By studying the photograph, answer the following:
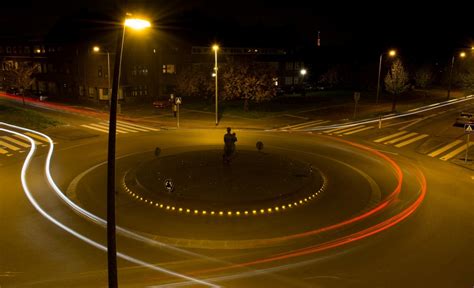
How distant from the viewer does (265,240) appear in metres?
13.1

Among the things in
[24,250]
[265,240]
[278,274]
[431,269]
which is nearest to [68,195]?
[24,250]

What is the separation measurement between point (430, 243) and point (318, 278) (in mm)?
4650

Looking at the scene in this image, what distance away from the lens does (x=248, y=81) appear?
4316 centimetres

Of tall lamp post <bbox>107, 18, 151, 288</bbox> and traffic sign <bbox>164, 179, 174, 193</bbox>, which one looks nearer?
tall lamp post <bbox>107, 18, 151, 288</bbox>

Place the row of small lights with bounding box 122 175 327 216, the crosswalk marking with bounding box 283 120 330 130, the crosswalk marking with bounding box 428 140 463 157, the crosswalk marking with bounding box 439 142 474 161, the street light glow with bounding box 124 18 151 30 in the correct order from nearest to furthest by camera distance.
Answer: the street light glow with bounding box 124 18 151 30
the row of small lights with bounding box 122 175 327 216
the crosswalk marking with bounding box 439 142 474 161
the crosswalk marking with bounding box 428 140 463 157
the crosswalk marking with bounding box 283 120 330 130

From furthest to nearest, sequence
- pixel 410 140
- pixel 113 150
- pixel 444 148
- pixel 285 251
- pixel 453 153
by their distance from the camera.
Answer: pixel 410 140, pixel 444 148, pixel 453 153, pixel 285 251, pixel 113 150

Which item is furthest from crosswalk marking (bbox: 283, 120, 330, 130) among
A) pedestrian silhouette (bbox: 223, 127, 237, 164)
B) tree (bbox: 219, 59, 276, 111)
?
pedestrian silhouette (bbox: 223, 127, 237, 164)

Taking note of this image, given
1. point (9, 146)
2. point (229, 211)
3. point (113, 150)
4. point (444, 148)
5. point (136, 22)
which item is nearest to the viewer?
point (136, 22)

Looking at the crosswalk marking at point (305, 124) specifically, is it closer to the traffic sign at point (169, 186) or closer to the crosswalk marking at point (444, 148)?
the crosswalk marking at point (444, 148)

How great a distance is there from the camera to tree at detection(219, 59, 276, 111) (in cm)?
4341

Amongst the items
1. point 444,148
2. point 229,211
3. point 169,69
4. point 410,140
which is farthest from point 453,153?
point 169,69

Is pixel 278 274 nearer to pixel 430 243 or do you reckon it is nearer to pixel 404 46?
pixel 430 243

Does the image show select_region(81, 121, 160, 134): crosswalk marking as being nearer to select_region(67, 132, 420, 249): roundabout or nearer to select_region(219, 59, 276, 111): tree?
select_region(67, 132, 420, 249): roundabout

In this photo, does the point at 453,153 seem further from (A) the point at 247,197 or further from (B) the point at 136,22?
(B) the point at 136,22
